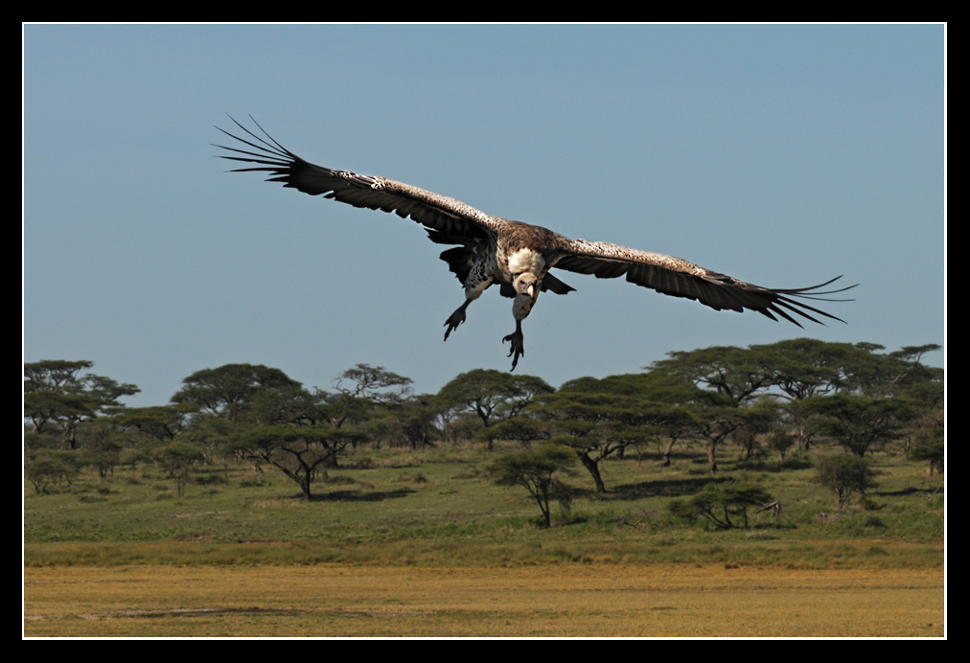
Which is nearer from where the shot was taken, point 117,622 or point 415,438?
point 117,622

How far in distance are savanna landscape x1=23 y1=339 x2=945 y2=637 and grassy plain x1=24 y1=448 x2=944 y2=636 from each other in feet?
0.44

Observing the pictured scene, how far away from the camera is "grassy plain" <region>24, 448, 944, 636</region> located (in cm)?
2781

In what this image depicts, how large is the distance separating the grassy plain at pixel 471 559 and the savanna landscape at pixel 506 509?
13 cm

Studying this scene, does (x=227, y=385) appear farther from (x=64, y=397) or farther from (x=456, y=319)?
(x=456, y=319)

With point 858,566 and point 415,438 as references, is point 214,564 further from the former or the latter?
point 415,438

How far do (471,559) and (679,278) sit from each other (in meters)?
27.1

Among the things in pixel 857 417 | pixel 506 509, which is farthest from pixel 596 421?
pixel 857 417

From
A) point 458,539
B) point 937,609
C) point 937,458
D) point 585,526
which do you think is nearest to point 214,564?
point 458,539

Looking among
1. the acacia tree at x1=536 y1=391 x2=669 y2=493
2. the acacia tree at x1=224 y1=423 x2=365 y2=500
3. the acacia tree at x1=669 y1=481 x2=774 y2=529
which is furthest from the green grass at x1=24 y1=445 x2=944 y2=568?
the acacia tree at x1=536 y1=391 x2=669 y2=493

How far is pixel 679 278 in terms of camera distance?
1033cm

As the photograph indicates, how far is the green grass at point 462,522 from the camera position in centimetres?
3672

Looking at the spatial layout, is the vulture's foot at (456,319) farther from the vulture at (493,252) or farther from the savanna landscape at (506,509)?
the savanna landscape at (506,509)
